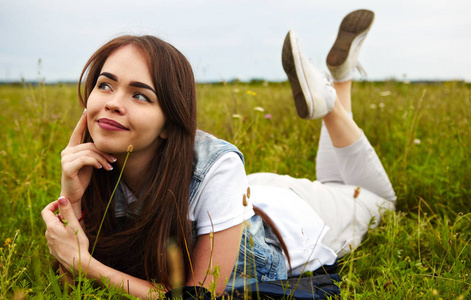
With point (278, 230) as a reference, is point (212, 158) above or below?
above

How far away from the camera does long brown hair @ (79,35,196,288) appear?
1.69m

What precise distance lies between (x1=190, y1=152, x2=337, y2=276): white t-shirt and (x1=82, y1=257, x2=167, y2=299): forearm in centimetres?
31

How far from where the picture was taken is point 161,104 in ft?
5.54

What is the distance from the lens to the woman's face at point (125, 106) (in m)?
1.62

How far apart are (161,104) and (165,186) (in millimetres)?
350

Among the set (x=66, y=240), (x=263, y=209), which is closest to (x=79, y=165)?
(x=66, y=240)

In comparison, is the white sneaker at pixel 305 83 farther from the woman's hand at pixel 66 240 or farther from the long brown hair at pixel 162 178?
the woman's hand at pixel 66 240

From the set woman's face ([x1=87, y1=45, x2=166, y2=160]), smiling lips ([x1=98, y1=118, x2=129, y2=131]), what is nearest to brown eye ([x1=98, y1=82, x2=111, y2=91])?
woman's face ([x1=87, y1=45, x2=166, y2=160])

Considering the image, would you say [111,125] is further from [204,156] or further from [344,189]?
[344,189]

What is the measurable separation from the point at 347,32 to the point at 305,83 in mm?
843

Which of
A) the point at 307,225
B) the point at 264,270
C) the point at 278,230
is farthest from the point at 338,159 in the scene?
the point at 264,270

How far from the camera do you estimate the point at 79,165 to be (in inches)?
67.7

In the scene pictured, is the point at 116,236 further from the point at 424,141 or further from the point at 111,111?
the point at 424,141

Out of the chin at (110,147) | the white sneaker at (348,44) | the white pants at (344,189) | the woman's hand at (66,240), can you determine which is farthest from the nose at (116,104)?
the white sneaker at (348,44)
